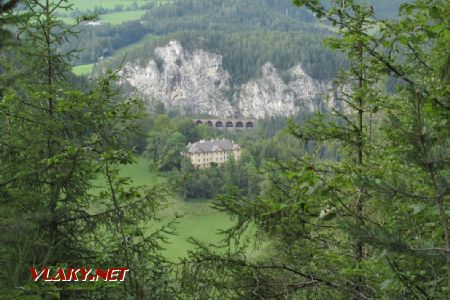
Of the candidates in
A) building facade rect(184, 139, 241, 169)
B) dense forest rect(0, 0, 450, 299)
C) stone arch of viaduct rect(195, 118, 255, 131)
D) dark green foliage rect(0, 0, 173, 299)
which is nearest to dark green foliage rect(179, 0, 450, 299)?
dense forest rect(0, 0, 450, 299)

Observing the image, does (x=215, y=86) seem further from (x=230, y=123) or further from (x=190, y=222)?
(x=190, y=222)

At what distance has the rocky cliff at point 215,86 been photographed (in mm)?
171125

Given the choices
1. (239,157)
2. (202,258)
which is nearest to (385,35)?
(202,258)

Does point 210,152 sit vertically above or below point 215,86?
below

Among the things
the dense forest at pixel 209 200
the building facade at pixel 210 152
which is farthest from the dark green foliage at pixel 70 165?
the building facade at pixel 210 152

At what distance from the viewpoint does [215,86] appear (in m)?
178

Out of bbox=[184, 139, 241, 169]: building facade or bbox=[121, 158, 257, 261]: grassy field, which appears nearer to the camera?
bbox=[121, 158, 257, 261]: grassy field

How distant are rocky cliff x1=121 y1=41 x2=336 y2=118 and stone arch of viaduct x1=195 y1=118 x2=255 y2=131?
841cm

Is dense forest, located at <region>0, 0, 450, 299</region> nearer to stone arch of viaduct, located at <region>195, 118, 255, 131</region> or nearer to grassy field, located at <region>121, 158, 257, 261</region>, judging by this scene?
grassy field, located at <region>121, 158, 257, 261</region>

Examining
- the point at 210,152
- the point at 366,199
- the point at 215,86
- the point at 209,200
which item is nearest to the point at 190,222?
the point at 210,152

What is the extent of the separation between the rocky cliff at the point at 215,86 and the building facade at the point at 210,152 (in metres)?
73.0

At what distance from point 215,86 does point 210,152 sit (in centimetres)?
8655

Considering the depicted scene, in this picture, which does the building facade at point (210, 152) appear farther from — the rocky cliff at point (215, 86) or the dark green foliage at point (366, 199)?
the dark green foliage at point (366, 199)

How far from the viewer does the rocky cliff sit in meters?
171
